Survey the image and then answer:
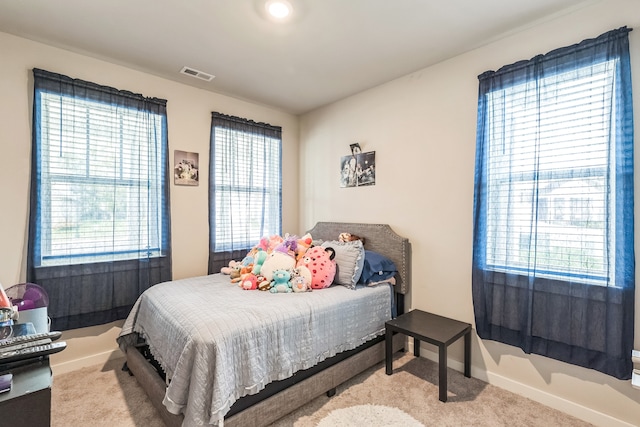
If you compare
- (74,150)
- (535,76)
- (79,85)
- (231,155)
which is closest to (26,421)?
(74,150)

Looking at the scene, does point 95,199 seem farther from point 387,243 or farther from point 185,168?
point 387,243

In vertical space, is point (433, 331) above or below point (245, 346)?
below

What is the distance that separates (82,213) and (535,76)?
12.1 ft

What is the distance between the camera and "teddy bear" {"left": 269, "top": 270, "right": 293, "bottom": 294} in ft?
7.73

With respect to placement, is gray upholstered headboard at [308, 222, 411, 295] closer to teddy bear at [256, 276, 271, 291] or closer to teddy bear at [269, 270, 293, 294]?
teddy bear at [269, 270, 293, 294]

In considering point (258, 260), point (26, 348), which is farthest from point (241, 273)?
point (26, 348)

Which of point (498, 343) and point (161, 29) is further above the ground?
point (161, 29)

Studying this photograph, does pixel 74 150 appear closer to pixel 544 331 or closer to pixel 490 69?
pixel 490 69

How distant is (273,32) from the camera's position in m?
2.19

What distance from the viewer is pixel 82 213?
2484mm

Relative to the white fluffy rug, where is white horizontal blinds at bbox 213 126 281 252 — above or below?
above

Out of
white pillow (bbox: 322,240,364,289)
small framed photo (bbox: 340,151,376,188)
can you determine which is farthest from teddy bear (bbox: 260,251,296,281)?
small framed photo (bbox: 340,151,376,188)

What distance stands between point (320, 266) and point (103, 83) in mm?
2511

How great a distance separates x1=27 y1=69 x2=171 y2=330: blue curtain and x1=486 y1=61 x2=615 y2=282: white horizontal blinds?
2.98 metres
